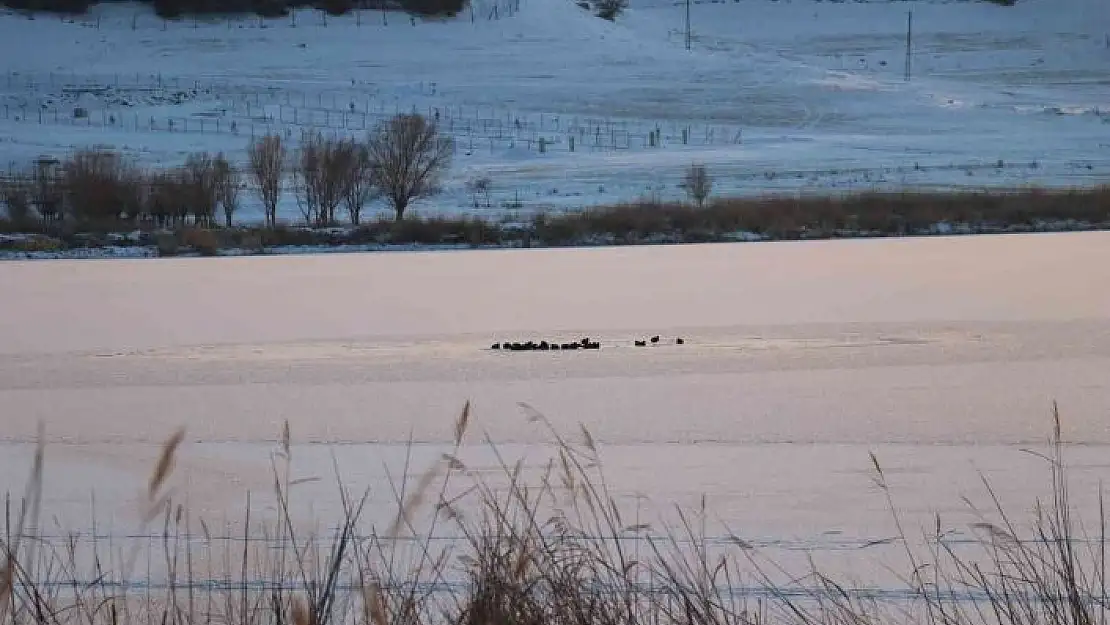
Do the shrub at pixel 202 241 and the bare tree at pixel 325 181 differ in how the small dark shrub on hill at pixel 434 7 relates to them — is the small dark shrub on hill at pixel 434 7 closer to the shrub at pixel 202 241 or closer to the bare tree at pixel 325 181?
the bare tree at pixel 325 181

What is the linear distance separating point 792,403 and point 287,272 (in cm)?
1059

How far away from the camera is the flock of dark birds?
35.5 feet

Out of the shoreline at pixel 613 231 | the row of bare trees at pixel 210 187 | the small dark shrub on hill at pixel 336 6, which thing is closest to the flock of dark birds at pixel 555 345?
the shoreline at pixel 613 231

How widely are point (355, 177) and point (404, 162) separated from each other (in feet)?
6.49

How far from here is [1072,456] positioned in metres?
6.77

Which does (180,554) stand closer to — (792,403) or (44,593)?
(44,593)

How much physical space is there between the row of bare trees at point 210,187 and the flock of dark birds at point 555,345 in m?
14.8

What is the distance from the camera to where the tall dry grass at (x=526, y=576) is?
3.51 meters

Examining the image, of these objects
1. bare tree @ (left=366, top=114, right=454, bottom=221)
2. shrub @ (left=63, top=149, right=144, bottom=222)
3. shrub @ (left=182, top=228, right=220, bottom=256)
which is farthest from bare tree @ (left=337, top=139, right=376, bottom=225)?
shrub @ (left=182, top=228, right=220, bottom=256)

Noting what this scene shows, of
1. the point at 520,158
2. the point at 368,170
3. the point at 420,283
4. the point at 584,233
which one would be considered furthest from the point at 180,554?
the point at 520,158

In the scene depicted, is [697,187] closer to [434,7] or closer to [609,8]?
[434,7]

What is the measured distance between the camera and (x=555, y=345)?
11039 mm

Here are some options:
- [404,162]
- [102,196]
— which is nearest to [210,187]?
[102,196]

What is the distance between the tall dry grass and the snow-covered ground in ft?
83.5
